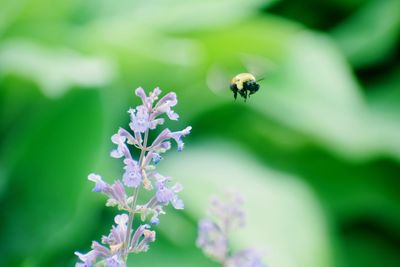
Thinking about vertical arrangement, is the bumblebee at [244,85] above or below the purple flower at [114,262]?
above

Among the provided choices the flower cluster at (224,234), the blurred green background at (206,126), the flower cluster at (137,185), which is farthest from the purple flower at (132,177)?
A: the blurred green background at (206,126)

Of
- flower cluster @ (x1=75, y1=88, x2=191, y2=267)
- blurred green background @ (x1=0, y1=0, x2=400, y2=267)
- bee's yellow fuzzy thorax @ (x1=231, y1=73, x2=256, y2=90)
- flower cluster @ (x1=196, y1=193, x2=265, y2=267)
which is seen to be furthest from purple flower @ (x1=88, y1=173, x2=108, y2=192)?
blurred green background @ (x1=0, y1=0, x2=400, y2=267)

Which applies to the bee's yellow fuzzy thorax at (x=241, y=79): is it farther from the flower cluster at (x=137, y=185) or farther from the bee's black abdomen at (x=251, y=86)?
the flower cluster at (x=137, y=185)

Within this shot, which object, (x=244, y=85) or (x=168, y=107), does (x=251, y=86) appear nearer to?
(x=244, y=85)

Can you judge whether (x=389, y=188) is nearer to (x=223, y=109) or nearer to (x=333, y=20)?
(x=223, y=109)

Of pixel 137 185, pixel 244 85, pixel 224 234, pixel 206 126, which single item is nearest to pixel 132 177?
pixel 137 185

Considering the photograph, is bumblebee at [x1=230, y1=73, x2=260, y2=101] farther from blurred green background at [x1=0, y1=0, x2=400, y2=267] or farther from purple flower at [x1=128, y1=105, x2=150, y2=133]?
blurred green background at [x1=0, y1=0, x2=400, y2=267]
